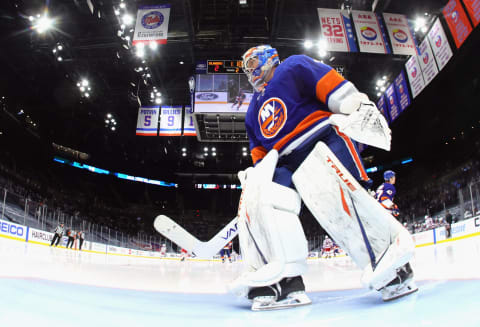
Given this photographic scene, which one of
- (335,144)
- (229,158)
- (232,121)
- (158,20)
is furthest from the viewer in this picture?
(229,158)

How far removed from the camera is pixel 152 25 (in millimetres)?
8031

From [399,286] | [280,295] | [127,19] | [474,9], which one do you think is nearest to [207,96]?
[127,19]

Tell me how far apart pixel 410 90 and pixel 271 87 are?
9.72 m

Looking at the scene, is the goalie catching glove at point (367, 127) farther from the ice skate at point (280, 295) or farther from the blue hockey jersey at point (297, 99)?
the ice skate at point (280, 295)

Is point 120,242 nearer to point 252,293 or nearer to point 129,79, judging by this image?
point 129,79

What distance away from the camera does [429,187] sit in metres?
16.2

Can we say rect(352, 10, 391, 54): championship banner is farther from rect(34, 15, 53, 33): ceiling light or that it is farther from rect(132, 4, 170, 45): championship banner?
rect(34, 15, 53, 33): ceiling light

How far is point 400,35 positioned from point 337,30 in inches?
67.4

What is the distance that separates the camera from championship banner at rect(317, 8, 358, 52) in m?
7.48

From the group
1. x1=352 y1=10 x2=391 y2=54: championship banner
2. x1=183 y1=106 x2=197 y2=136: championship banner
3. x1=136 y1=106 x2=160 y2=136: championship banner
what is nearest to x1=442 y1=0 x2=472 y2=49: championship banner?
x1=352 y1=10 x2=391 y2=54: championship banner

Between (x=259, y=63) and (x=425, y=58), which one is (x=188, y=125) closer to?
(x=425, y=58)

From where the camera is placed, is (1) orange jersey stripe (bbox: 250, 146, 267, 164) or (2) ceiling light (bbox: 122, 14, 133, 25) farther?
(2) ceiling light (bbox: 122, 14, 133, 25)

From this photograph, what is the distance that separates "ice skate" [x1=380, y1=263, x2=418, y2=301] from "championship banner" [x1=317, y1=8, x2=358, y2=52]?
7.16 m

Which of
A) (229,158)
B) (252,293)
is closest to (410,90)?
(252,293)
